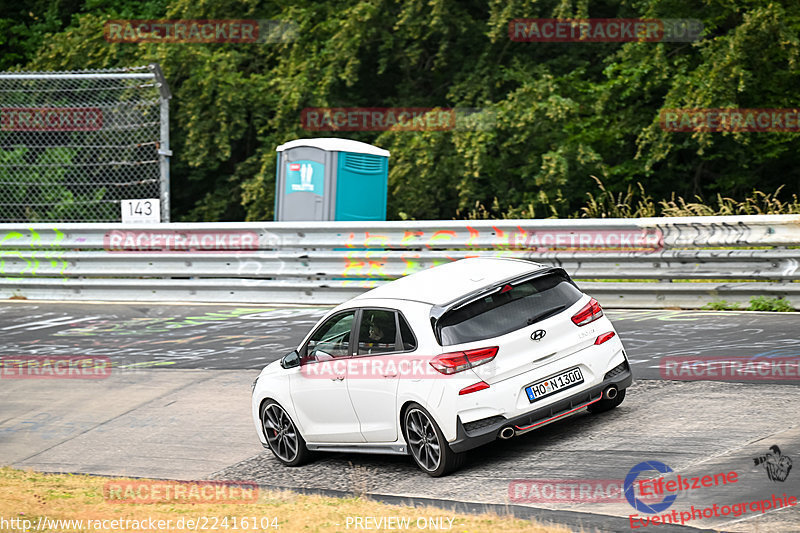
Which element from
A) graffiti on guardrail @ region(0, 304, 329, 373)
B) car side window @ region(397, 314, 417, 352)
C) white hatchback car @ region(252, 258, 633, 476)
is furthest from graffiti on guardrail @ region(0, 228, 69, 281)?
car side window @ region(397, 314, 417, 352)

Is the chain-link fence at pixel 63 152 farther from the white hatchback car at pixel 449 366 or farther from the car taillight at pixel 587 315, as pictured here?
the car taillight at pixel 587 315

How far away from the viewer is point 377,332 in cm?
846

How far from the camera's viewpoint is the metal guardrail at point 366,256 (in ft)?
42.8

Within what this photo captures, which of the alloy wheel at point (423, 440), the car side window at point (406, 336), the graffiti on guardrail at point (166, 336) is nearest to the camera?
the alloy wheel at point (423, 440)

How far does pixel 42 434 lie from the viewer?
1043 centimetres

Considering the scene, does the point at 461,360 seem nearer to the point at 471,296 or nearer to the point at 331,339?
the point at 471,296

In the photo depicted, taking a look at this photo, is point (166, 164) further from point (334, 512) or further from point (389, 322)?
point (334, 512)

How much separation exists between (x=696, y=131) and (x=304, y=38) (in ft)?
31.4

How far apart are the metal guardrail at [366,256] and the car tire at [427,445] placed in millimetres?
6277

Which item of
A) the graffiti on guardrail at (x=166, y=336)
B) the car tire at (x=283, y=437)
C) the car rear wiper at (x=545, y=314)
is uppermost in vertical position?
the car rear wiper at (x=545, y=314)

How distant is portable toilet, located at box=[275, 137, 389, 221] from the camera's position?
1630cm

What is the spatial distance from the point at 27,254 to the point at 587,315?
12.2 metres

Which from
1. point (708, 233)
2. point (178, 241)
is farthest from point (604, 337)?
point (178, 241)

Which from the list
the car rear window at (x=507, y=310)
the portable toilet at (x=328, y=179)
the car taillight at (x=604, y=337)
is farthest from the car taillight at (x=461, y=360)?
the portable toilet at (x=328, y=179)
